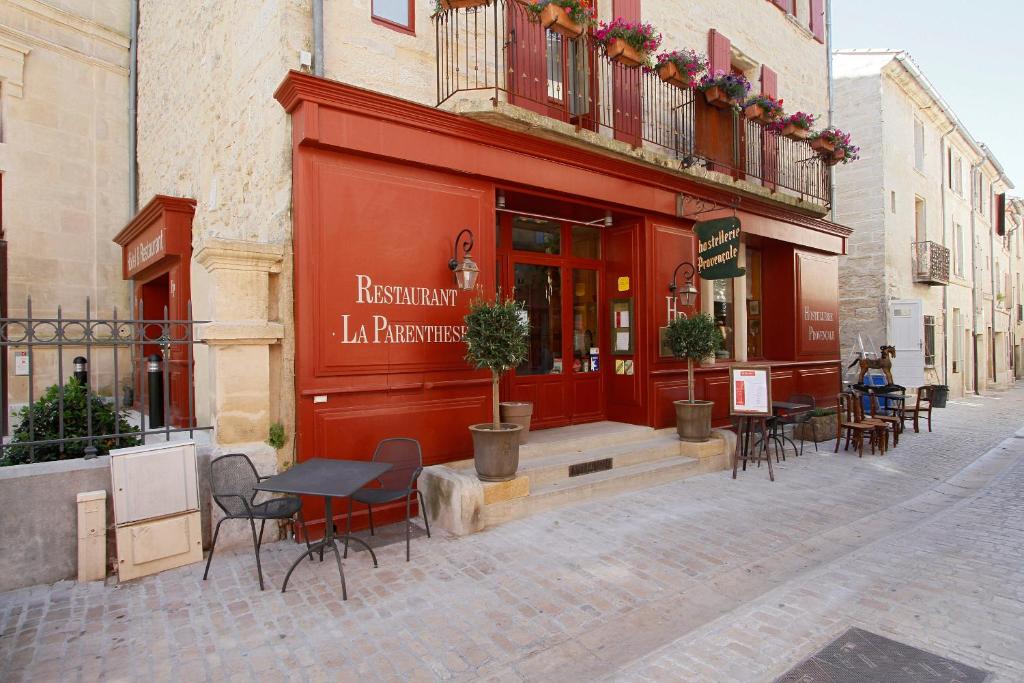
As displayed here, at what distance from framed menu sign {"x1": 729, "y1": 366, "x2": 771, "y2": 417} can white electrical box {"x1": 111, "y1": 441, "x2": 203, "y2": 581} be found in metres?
6.11

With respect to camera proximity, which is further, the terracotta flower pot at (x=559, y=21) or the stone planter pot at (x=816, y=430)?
the stone planter pot at (x=816, y=430)

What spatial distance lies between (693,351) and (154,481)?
6208 mm

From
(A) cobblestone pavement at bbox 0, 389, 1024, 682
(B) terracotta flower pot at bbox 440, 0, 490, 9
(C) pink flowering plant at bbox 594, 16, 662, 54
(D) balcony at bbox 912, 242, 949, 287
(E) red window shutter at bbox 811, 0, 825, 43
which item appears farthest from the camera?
(D) balcony at bbox 912, 242, 949, 287

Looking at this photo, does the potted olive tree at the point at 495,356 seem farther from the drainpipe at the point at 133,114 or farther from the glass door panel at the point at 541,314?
the drainpipe at the point at 133,114

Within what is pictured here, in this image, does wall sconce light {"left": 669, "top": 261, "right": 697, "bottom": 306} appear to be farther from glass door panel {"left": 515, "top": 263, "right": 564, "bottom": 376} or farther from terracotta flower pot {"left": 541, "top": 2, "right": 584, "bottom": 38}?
terracotta flower pot {"left": 541, "top": 2, "right": 584, "bottom": 38}

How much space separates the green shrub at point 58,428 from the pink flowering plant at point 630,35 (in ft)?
21.9

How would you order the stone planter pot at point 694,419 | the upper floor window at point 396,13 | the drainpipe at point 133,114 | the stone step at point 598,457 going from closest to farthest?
the upper floor window at point 396,13
the stone step at point 598,457
the stone planter pot at point 694,419
the drainpipe at point 133,114

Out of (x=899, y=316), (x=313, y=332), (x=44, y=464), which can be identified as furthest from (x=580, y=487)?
(x=899, y=316)

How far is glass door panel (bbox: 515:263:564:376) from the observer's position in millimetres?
7449

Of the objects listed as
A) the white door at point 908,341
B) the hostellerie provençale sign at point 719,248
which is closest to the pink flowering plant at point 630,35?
the hostellerie provençale sign at point 719,248

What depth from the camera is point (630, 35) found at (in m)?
6.87

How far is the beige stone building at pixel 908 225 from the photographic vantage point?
15.1m

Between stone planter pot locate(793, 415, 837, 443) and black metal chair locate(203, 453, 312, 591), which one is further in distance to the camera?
stone planter pot locate(793, 415, 837, 443)

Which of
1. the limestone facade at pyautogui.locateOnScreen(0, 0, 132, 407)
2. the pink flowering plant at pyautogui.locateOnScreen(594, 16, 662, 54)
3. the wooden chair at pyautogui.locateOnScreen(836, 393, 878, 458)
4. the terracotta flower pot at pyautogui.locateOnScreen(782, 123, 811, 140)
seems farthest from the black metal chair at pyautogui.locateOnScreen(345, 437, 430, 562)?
the terracotta flower pot at pyautogui.locateOnScreen(782, 123, 811, 140)
